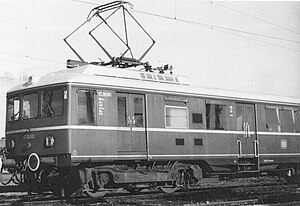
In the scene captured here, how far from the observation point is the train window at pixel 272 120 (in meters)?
16.5

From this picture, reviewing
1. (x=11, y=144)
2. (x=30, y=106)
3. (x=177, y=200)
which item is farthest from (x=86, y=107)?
(x=177, y=200)

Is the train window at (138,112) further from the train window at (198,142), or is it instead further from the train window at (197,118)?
the train window at (198,142)

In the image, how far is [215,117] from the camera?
1462 cm

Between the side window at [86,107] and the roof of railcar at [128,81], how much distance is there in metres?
0.27

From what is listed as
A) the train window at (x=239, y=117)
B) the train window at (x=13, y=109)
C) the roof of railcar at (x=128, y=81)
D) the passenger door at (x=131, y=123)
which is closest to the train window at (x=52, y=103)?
the roof of railcar at (x=128, y=81)

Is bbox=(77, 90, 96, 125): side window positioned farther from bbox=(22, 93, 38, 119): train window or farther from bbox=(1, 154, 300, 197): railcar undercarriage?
bbox=(22, 93, 38, 119): train window

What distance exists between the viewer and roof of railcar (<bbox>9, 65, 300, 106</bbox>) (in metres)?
11.7

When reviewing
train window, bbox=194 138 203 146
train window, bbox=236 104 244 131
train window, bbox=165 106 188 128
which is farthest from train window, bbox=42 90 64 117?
train window, bbox=236 104 244 131

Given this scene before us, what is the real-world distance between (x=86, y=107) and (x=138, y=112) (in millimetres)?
1637

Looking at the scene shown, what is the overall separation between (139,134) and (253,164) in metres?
5.17

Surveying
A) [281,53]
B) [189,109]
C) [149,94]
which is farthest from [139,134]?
[281,53]

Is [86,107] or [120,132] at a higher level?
[86,107]

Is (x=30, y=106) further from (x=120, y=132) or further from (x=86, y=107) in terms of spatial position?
(x=120, y=132)

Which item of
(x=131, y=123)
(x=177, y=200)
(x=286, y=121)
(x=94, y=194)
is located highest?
(x=286, y=121)
